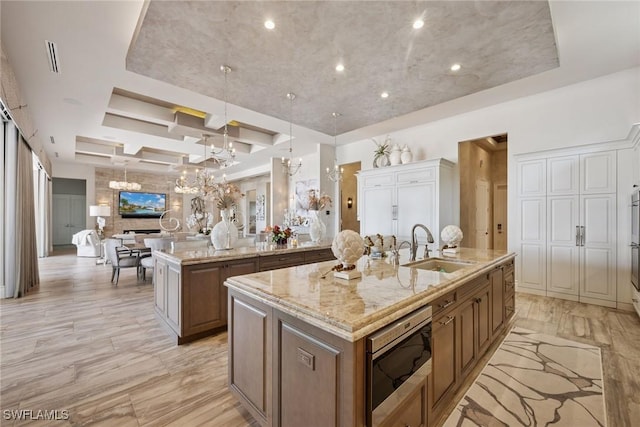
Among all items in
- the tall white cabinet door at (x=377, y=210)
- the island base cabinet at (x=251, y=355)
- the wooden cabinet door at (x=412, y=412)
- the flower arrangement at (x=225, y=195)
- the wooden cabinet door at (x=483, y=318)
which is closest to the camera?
the wooden cabinet door at (x=412, y=412)

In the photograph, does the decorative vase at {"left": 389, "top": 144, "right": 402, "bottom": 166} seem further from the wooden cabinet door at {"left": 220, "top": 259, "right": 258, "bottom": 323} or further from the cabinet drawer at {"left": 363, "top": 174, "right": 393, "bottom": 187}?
the wooden cabinet door at {"left": 220, "top": 259, "right": 258, "bottom": 323}

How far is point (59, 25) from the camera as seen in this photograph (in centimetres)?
266

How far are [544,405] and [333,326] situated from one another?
76.9 inches

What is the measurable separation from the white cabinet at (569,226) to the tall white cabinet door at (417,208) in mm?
1354

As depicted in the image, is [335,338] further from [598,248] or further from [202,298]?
[598,248]

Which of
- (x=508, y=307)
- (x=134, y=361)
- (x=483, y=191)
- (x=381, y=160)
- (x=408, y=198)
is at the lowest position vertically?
(x=134, y=361)

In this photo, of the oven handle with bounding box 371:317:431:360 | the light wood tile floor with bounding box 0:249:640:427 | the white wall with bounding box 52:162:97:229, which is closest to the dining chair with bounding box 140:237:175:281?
the light wood tile floor with bounding box 0:249:640:427

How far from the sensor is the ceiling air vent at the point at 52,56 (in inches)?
116

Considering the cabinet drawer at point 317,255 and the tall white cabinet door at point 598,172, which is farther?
the cabinet drawer at point 317,255

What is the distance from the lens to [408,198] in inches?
211

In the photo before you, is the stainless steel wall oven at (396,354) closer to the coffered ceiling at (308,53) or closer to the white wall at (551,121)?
the coffered ceiling at (308,53)

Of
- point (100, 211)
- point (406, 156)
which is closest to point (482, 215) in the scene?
point (406, 156)

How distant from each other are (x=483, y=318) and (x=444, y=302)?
897mm

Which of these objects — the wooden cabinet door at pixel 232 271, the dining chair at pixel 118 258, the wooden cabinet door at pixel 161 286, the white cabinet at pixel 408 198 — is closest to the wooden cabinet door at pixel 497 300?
the white cabinet at pixel 408 198
